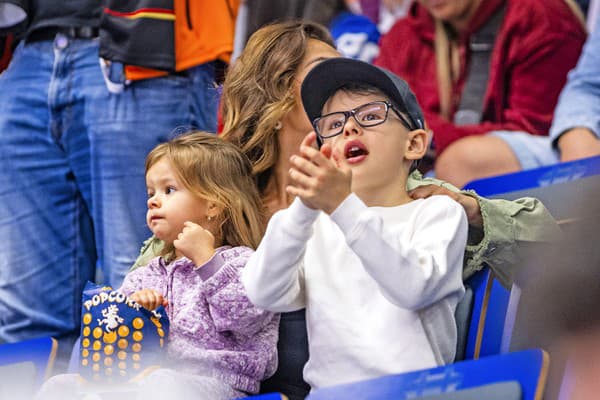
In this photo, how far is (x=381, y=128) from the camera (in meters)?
1.88

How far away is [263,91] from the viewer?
91.6 inches

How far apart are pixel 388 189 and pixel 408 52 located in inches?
64.3

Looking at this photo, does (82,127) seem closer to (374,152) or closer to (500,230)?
(374,152)

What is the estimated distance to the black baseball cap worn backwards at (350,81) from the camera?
1915 millimetres

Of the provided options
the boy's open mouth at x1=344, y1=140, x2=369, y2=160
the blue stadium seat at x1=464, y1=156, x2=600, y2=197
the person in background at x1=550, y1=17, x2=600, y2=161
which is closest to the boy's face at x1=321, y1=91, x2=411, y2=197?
the boy's open mouth at x1=344, y1=140, x2=369, y2=160

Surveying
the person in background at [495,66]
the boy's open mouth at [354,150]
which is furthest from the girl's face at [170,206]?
the person in background at [495,66]

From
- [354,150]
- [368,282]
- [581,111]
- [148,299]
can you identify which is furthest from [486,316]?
[581,111]

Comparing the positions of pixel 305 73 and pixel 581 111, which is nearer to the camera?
pixel 305 73

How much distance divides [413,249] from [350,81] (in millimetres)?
408

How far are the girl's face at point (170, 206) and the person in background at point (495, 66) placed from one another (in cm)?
120

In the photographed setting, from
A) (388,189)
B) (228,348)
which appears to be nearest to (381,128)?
(388,189)

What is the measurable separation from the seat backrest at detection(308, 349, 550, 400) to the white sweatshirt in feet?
0.54

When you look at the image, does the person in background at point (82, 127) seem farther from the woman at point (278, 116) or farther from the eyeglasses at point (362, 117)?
the eyeglasses at point (362, 117)

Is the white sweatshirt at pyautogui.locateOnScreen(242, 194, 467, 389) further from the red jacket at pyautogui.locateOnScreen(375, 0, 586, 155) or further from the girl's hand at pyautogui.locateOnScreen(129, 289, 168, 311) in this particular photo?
the red jacket at pyautogui.locateOnScreen(375, 0, 586, 155)
